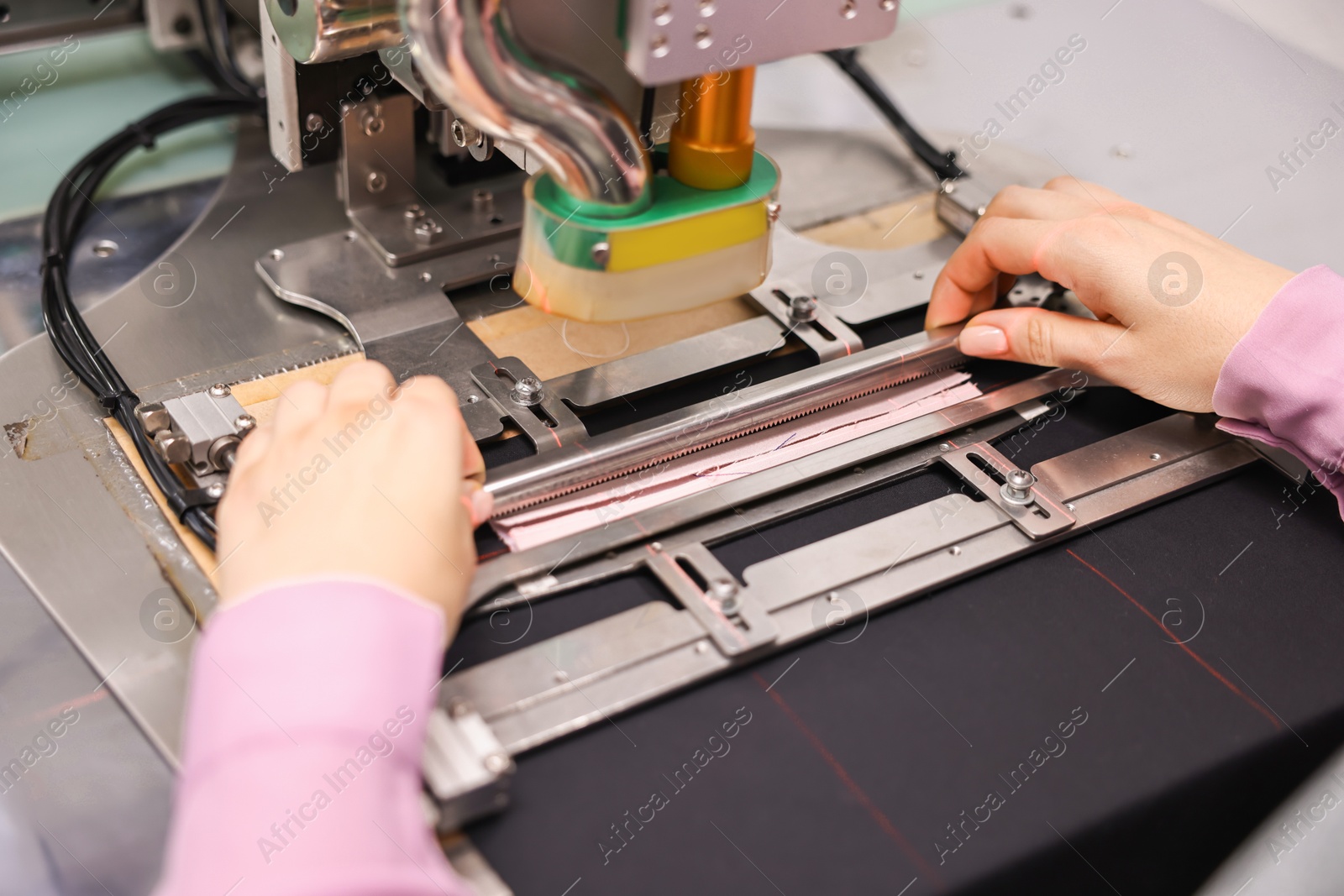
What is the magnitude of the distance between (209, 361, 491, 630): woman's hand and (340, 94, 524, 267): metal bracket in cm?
37

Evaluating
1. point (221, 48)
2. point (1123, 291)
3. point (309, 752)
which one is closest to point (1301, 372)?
point (1123, 291)

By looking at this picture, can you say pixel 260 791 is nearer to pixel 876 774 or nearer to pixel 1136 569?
pixel 876 774

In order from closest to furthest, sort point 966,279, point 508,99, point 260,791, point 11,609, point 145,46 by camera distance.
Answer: point 260,791 < point 508,99 < point 11,609 < point 966,279 < point 145,46

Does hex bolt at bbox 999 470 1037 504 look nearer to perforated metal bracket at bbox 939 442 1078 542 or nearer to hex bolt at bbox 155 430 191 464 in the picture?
perforated metal bracket at bbox 939 442 1078 542

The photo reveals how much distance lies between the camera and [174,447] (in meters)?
1.04

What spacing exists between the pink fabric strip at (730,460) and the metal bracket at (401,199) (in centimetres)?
43

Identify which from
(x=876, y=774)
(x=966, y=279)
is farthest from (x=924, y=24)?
(x=876, y=774)

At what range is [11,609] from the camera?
3.36ft

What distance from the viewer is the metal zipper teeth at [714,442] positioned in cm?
103

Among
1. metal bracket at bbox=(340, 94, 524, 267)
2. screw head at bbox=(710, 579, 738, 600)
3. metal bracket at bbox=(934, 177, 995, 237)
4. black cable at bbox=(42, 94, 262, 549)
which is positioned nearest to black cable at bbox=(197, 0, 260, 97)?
black cable at bbox=(42, 94, 262, 549)

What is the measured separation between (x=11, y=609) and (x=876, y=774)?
74 centimetres

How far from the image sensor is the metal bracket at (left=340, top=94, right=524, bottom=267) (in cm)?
132

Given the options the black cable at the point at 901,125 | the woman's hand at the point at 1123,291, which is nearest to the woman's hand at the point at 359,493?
the woman's hand at the point at 1123,291

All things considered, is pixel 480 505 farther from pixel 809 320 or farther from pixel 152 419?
pixel 809 320
